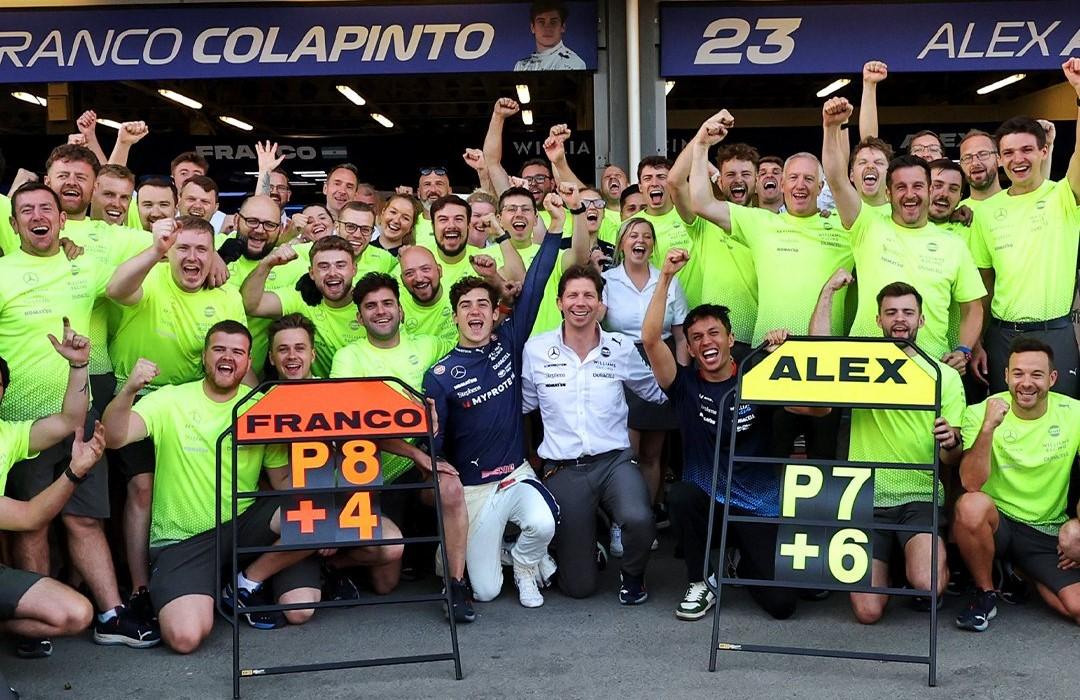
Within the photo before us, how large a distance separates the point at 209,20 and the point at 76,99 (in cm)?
826

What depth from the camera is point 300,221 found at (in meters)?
6.86

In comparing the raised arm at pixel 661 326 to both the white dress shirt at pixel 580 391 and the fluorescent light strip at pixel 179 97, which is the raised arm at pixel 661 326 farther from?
the fluorescent light strip at pixel 179 97

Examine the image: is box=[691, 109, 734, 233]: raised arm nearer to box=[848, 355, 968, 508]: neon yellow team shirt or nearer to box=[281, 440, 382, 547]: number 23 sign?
box=[848, 355, 968, 508]: neon yellow team shirt

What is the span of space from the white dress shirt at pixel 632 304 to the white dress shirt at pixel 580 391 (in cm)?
45

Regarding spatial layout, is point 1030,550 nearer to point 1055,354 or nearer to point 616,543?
point 1055,354

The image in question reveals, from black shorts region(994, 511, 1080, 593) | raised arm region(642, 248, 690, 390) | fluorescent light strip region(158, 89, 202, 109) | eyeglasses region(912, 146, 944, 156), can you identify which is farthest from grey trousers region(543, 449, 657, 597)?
fluorescent light strip region(158, 89, 202, 109)

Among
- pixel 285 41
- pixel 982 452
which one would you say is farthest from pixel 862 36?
pixel 982 452

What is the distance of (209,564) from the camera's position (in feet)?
16.8

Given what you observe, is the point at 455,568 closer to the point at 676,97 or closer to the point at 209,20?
the point at 209,20

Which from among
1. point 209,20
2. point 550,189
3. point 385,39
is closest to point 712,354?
point 550,189

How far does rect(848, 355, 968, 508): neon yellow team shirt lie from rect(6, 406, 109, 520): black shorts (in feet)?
10.7

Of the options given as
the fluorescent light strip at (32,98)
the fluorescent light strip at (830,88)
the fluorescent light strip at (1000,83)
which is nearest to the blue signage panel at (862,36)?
the fluorescent light strip at (830,88)

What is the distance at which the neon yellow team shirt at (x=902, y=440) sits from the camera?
5.08 metres

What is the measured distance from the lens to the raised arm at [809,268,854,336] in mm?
5559
